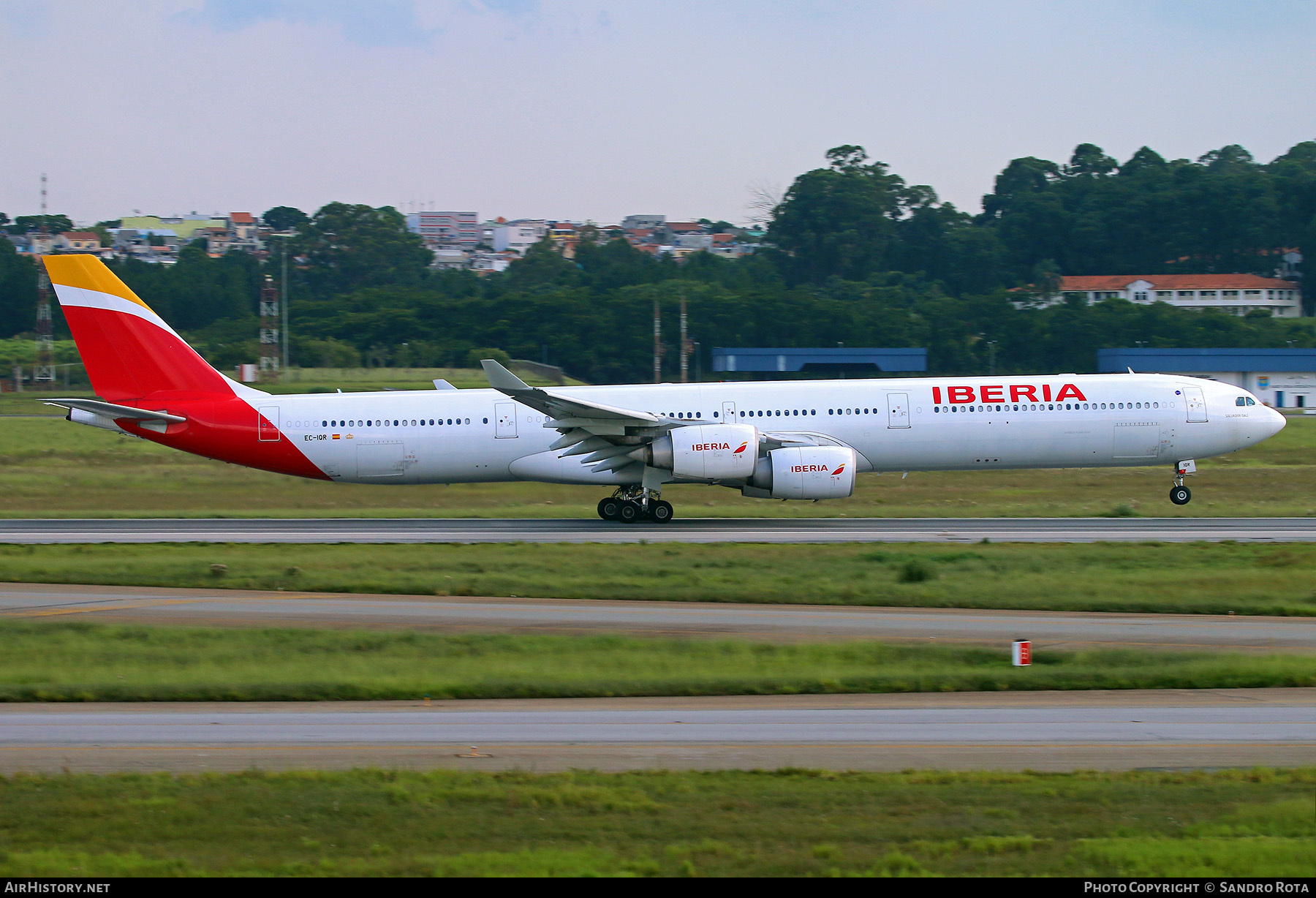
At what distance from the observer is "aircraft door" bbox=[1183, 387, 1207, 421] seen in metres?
32.1

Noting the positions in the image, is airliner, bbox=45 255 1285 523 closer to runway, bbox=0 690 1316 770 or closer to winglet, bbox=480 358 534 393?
winglet, bbox=480 358 534 393

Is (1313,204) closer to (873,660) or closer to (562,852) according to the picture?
(873,660)

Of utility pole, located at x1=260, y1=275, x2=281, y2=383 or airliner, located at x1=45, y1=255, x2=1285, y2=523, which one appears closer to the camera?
airliner, located at x1=45, y1=255, x2=1285, y2=523

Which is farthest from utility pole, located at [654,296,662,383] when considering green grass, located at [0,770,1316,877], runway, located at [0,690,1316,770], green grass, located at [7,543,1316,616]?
green grass, located at [0,770,1316,877]

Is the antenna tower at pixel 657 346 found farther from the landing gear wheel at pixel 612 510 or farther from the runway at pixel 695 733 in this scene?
the runway at pixel 695 733

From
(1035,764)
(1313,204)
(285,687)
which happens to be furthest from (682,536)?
(1313,204)

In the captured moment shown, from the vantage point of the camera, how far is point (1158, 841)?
28.8ft

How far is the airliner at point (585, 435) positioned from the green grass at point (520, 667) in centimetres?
1377

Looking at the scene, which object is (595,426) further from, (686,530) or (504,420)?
(686,530)

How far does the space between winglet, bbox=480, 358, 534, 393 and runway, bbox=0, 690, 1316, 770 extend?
44.5 ft

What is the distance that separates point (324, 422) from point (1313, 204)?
10878 cm

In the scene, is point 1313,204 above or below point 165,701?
above

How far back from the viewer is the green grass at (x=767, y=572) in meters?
20.3

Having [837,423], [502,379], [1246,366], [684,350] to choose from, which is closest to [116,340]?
[502,379]
